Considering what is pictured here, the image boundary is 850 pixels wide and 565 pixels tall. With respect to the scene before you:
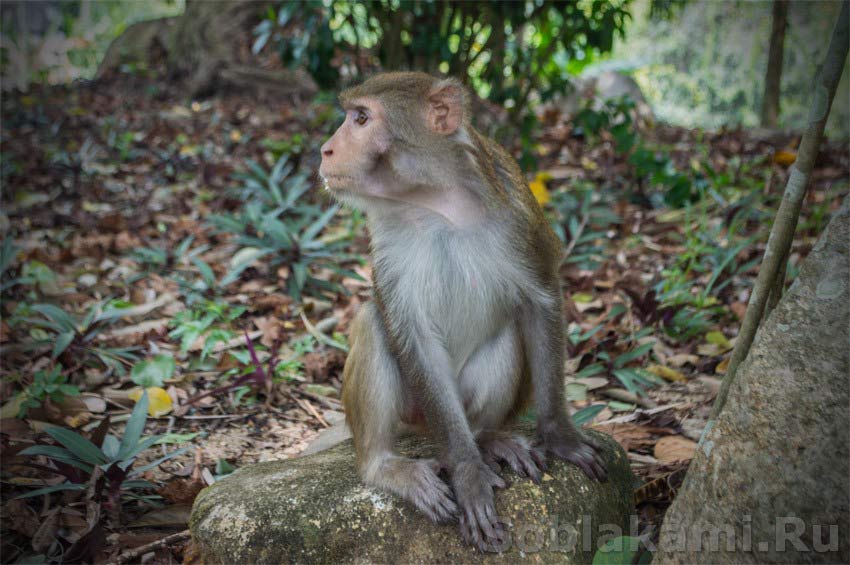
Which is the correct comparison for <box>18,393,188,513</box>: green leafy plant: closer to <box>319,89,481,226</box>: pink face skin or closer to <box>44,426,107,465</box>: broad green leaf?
<box>44,426,107,465</box>: broad green leaf

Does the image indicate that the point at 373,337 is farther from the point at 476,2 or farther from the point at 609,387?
the point at 476,2

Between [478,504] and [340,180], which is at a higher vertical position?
[340,180]

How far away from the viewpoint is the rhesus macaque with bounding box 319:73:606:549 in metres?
2.83

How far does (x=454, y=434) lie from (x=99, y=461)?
154cm

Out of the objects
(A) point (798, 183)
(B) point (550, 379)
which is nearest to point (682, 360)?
(B) point (550, 379)

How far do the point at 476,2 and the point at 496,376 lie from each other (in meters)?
4.57

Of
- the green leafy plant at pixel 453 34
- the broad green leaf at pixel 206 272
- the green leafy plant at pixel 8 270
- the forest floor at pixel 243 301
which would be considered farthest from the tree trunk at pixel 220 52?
the green leafy plant at pixel 8 270

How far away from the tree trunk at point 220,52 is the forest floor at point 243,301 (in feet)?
7.40

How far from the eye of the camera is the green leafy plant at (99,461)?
9.95 ft

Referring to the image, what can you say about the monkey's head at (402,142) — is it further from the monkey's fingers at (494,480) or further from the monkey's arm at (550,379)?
the monkey's fingers at (494,480)

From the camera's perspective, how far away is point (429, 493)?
8.50ft

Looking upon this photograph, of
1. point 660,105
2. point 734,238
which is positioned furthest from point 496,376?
point 660,105

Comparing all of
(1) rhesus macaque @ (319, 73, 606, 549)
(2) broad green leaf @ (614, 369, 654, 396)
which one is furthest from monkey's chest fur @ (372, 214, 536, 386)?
(2) broad green leaf @ (614, 369, 654, 396)

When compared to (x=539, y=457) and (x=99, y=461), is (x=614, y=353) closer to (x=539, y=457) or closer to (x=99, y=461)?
(x=539, y=457)
